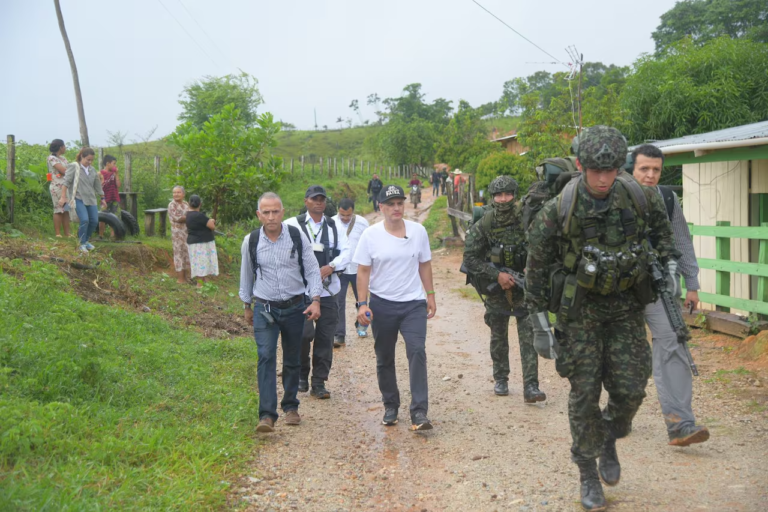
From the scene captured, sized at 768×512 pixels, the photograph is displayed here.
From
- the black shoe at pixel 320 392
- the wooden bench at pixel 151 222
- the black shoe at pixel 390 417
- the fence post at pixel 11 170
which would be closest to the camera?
the black shoe at pixel 390 417

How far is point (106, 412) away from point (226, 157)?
981 cm

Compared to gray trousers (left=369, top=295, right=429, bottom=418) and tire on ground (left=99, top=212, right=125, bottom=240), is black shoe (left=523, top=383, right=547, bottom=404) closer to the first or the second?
gray trousers (left=369, top=295, right=429, bottom=418)

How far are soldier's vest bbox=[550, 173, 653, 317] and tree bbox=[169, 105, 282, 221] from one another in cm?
1095

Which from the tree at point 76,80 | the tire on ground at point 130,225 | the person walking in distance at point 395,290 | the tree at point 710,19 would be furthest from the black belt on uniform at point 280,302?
the tree at point 710,19

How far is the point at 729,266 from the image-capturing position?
29.1 feet

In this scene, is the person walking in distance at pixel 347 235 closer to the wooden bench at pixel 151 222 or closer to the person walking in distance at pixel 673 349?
the person walking in distance at pixel 673 349

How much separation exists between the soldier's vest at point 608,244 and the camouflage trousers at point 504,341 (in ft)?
7.82

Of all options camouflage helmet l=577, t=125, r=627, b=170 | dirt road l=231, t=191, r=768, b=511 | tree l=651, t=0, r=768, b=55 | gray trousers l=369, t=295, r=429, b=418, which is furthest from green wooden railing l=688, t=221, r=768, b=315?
tree l=651, t=0, r=768, b=55

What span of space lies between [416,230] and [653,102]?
46.4ft

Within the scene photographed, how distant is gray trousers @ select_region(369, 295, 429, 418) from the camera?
230 inches

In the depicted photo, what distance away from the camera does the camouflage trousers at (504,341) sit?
21.2 feet

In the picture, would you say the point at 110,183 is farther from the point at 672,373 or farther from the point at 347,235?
the point at 672,373

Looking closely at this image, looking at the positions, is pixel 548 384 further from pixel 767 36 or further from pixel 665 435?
pixel 767 36

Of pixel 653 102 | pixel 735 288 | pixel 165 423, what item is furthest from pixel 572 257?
pixel 653 102
